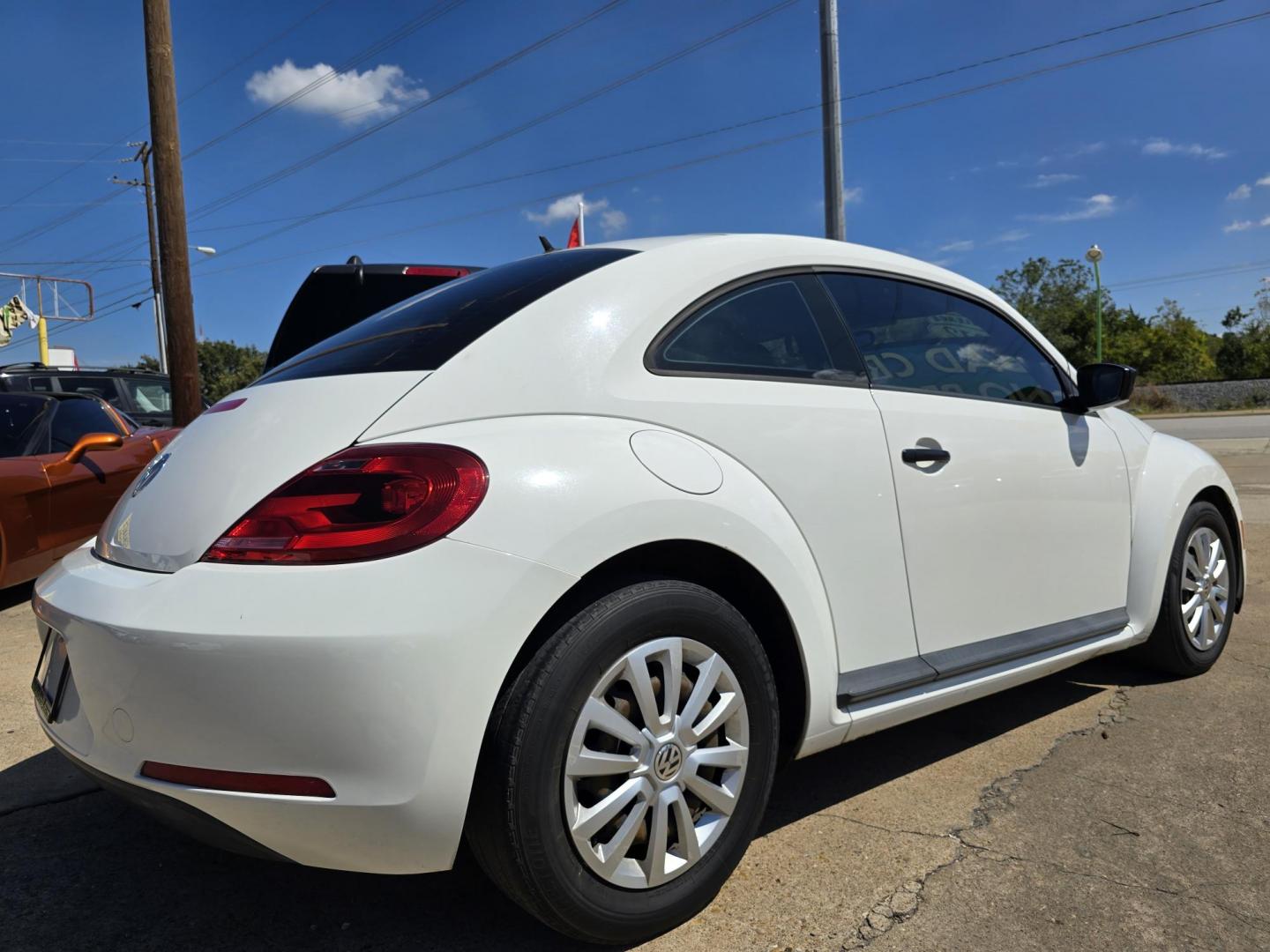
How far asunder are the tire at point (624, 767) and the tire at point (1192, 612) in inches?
84.8

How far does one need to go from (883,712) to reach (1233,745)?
1.48m

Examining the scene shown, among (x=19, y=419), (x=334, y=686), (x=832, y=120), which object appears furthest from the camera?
(x=832, y=120)

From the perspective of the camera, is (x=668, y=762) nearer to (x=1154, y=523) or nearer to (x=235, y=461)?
(x=235, y=461)

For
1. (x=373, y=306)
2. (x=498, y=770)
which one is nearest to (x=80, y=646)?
(x=498, y=770)

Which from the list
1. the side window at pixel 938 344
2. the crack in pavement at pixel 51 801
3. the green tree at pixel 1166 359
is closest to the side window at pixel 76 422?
the crack in pavement at pixel 51 801

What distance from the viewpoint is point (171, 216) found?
9.78 m

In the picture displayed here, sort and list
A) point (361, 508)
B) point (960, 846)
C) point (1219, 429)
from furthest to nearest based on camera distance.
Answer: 1. point (1219, 429)
2. point (960, 846)
3. point (361, 508)

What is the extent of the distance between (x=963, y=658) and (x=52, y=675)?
2271mm

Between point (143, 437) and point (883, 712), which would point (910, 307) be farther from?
point (143, 437)

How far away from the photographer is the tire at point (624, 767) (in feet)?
5.70

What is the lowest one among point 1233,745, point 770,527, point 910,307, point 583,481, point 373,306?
point 1233,745

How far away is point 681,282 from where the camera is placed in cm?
231

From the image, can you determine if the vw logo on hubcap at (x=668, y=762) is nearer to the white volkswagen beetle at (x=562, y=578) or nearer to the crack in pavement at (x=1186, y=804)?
the white volkswagen beetle at (x=562, y=578)

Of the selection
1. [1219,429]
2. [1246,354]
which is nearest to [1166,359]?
[1246,354]
